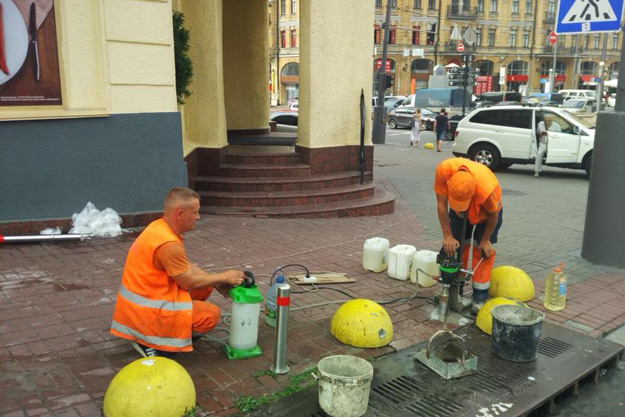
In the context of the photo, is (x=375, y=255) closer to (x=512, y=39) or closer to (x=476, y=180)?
(x=476, y=180)

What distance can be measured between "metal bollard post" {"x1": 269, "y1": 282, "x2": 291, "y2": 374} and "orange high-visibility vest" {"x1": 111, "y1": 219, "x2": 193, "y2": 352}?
0.62 meters

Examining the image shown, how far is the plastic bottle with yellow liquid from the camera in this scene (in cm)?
551

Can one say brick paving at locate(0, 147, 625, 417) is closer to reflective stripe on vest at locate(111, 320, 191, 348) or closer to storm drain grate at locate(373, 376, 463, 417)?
reflective stripe on vest at locate(111, 320, 191, 348)

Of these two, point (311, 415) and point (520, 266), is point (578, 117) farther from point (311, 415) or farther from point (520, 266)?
point (311, 415)

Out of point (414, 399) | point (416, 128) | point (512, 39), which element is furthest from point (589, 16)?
point (512, 39)

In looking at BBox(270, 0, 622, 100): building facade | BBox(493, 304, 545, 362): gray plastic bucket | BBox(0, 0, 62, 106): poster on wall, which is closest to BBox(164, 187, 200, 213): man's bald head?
BBox(493, 304, 545, 362): gray plastic bucket

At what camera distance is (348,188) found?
9.99m

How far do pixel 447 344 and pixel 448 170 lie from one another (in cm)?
149

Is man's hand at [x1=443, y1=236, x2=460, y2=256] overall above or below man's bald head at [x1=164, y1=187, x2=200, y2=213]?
below

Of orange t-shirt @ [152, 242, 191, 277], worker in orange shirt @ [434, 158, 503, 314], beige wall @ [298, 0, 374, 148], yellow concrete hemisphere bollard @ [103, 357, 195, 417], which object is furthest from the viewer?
beige wall @ [298, 0, 374, 148]

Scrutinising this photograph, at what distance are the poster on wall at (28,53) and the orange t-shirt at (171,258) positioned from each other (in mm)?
4642

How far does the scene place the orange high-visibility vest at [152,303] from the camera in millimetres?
3867

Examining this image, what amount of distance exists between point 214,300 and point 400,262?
2107 millimetres

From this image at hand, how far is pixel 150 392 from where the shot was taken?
131 inches
